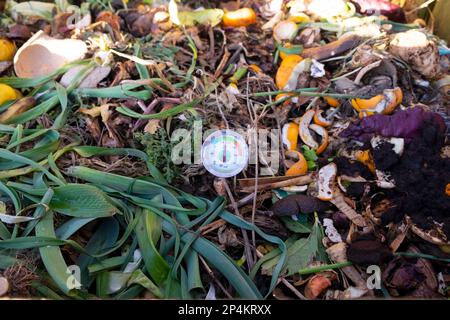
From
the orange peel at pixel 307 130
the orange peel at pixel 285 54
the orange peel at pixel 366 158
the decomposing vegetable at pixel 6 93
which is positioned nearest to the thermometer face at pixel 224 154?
the orange peel at pixel 307 130

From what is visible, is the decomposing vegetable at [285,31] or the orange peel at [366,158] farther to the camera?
the decomposing vegetable at [285,31]

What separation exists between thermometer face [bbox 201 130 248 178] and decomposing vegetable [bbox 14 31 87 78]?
802 mm

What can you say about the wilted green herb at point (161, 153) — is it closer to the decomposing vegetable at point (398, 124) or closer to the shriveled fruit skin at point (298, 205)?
the shriveled fruit skin at point (298, 205)

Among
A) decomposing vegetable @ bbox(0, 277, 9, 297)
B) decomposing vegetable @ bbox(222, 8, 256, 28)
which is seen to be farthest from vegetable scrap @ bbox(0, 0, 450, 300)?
decomposing vegetable @ bbox(222, 8, 256, 28)

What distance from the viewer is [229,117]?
1.61 metres

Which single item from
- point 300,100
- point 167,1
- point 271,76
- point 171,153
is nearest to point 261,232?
point 171,153

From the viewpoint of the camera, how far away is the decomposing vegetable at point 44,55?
5.86ft

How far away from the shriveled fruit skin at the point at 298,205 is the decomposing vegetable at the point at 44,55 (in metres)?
1.11

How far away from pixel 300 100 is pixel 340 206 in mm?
510

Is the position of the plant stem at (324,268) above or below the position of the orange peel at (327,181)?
below

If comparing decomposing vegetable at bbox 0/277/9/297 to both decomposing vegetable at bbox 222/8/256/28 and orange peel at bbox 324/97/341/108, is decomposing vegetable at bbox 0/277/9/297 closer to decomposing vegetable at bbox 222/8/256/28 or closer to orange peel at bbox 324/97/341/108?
orange peel at bbox 324/97/341/108

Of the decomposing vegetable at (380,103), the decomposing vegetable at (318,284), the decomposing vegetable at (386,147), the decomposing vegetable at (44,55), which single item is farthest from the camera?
the decomposing vegetable at (44,55)

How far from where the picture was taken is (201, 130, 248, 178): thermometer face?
4.69ft
